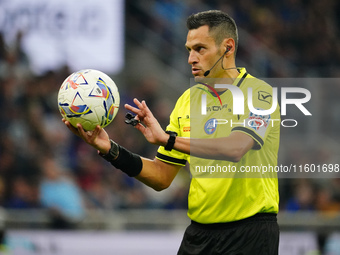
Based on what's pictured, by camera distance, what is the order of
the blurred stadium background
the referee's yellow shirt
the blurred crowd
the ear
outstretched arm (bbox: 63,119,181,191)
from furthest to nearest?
the blurred crowd, the blurred stadium background, the ear, outstretched arm (bbox: 63,119,181,191), the referee's yellow shirt

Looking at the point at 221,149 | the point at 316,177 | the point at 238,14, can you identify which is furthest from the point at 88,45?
the point at 221,149

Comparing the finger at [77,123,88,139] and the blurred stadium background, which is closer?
the finger at [77,123,88,139]

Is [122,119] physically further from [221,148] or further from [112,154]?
[221,148]

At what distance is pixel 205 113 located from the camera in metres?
4.52

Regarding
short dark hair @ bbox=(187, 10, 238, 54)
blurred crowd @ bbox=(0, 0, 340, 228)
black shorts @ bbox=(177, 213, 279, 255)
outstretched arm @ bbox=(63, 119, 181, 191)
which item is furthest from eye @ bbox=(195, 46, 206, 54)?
blurred crowd @ bbox=(0, 0, 340, 228)

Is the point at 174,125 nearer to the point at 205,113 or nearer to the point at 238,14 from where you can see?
the point at 205,113

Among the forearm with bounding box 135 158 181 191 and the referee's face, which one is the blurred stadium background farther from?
the referee's face

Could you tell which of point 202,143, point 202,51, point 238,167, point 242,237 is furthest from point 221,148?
point 202,51

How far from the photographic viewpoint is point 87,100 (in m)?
4.30

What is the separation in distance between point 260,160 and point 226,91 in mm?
571

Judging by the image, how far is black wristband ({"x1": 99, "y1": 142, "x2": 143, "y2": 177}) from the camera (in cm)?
447

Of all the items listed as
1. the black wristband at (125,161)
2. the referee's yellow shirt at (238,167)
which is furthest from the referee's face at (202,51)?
the black wristband at (125,161)

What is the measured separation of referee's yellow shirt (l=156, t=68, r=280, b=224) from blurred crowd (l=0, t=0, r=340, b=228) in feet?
12.9

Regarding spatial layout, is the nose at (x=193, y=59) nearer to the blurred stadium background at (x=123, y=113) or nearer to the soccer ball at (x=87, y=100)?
the soccer ball at (x=87, y=100)
